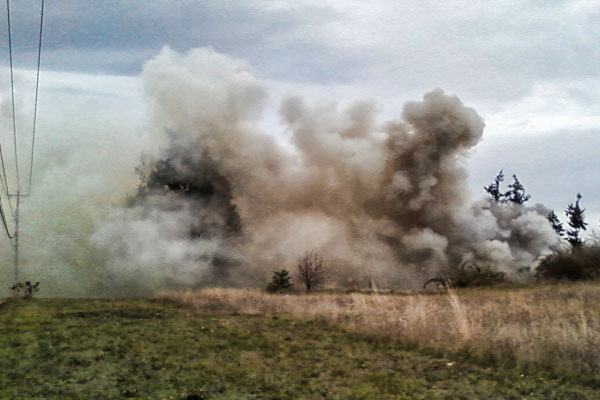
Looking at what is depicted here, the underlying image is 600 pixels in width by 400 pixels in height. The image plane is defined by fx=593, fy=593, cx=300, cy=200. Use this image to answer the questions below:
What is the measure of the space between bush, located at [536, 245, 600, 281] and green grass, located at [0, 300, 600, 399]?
2109 centimetres

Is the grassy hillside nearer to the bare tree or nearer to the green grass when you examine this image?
the green grass

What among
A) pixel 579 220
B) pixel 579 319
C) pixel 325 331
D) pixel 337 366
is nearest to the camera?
pixel 337 366

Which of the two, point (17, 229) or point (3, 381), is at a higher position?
point (17, 229)

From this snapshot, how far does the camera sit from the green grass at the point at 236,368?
884 centimetres

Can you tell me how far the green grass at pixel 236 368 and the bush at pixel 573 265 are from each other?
69.2 feet

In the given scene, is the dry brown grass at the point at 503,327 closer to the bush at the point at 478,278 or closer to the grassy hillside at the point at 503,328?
the grassy hillside at the point at 503,328

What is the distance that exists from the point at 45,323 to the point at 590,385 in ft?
49.8

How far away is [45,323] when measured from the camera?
709 inches

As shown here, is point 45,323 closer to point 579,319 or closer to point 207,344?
point 207,344

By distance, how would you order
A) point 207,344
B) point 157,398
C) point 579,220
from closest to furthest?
point 157,398 < point 207,344 < point 579,220

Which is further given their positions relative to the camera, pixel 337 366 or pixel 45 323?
pixel 45 323

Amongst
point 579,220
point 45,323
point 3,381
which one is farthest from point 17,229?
point 579,220

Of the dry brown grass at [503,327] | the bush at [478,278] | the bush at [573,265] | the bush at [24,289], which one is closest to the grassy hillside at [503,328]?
the dry brown grass at [503,327]

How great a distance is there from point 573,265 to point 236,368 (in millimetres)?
27731
